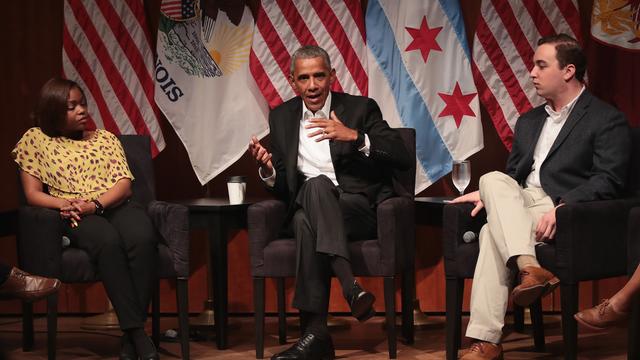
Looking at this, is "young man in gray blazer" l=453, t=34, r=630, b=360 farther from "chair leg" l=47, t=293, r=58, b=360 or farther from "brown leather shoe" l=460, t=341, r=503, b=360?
"chair leg" l=47, t=293, r=58, b=360

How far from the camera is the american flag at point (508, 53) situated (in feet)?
16.9

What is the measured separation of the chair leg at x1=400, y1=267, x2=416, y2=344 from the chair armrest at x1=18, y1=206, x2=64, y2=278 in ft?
5.43

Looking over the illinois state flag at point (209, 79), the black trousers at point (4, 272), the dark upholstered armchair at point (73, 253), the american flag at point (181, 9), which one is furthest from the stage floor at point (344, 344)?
the american flag at point (181, 9)

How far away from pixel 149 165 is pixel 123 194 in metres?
0.40

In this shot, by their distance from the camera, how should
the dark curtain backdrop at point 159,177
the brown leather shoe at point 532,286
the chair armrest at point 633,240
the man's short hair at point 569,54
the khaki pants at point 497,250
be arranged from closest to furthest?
the brown leather shoe at point 532,286, the chair armrest at point 633,240, the khaki pants at point 497,250, the man's short hair at point 569,54, the dark curtain backdrop at point 159,177

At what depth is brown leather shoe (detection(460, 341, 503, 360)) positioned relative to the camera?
3.88 meters

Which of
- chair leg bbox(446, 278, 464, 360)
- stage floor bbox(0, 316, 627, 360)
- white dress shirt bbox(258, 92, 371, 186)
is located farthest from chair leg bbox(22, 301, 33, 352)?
chair leg bbox(446, 278, 464, 360)

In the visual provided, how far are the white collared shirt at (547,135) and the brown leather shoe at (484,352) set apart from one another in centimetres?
80

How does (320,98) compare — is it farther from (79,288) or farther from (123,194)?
(79,288)

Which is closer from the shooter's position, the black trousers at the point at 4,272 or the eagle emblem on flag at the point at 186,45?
the black trousers at the point at 4,272

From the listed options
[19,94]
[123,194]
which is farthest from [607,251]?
[19,94]

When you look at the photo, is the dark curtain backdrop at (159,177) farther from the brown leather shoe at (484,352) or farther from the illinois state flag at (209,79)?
the brown leather shoe at (484,352)

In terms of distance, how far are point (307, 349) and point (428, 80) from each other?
181 centimetres

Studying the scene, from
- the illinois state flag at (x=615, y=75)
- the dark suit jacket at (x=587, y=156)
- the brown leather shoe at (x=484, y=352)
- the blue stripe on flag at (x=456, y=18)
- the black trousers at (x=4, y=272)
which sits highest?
the blue stripe on flag at (x=456, y=18)
